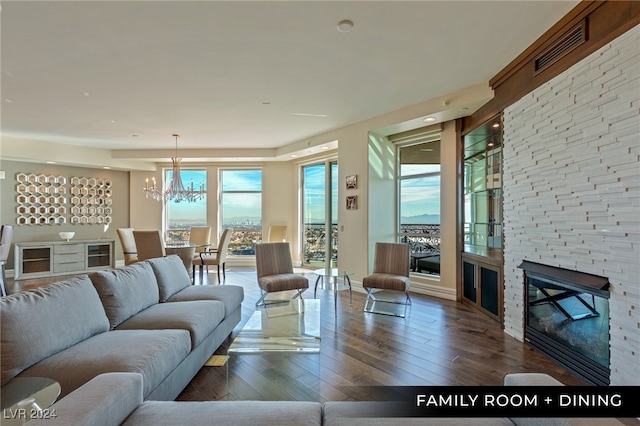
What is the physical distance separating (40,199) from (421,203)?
809 cm

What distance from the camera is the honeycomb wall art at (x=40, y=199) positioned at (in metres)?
6.22

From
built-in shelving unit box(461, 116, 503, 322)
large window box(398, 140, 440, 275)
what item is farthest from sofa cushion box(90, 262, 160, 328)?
large window box(398, 140, 440, 275)

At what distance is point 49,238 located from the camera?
6578mm

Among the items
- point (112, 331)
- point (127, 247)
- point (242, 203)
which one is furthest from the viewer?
point (242, 203)

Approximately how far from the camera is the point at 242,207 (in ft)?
25.0

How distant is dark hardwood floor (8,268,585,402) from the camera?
6.88ft

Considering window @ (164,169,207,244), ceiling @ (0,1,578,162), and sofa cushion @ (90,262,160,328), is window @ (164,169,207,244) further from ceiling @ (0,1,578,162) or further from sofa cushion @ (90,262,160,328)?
sofa cushion @ (90,262,160,328)

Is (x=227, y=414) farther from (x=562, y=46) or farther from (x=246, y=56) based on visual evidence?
(x=562, y=46)

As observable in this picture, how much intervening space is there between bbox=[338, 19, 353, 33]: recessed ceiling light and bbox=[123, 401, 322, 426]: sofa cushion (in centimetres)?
257

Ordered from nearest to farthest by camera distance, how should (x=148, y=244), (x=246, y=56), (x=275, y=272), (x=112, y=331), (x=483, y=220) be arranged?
(x=112, y=331), (x=246, y=56), (x=483, y=220), (x=275, y=272), (x=148, y=244)

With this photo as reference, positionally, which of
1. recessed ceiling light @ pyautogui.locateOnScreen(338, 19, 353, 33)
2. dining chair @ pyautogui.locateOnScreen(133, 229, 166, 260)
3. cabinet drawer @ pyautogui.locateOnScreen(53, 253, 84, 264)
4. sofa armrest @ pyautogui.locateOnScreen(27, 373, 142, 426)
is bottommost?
cabinet drawer @ pyautogui.locateOnScreen(53, 253, 84, 264)

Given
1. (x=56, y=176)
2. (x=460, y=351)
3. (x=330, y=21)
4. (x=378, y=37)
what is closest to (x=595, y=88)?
(x=378, y=37)

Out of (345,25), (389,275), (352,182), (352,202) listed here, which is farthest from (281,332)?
(352,182)

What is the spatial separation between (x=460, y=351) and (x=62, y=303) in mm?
3087
